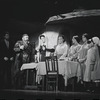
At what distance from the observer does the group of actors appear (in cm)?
650

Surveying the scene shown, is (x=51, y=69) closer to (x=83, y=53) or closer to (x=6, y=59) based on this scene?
(x=83, y=53)

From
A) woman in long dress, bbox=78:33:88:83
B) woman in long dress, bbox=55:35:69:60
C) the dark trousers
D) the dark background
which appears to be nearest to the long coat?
woman in long dress, bbox=78:33:88:83

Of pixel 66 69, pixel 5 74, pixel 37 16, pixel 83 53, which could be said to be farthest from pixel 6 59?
pixel 66 69

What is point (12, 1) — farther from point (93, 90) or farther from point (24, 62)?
point (93, 90)

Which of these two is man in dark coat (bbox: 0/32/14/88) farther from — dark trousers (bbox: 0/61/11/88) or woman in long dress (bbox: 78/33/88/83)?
woman in long dress (bbox: 78/33/88/83)

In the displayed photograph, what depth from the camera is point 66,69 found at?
240 inches

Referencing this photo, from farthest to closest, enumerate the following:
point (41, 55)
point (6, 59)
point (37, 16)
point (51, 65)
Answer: point (6, 59)
point (37, 16)
point (41, 55)
point (51, 65)

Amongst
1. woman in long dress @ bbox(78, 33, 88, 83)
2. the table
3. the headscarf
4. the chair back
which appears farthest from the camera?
the headscarf

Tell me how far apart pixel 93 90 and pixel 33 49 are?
231 cm

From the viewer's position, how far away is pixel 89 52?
6.54 metres

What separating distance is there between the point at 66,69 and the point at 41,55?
1634 millimetres

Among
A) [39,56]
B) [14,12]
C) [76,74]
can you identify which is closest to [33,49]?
[39,56]

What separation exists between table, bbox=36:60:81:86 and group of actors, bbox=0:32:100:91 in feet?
0.73

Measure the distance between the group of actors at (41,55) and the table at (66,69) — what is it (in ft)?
0.73
